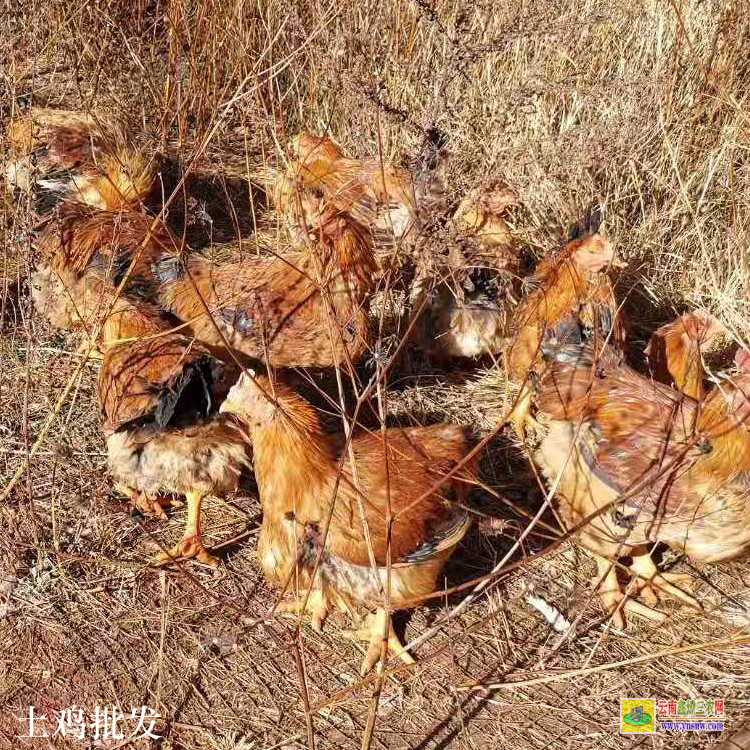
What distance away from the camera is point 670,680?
10.9 feet

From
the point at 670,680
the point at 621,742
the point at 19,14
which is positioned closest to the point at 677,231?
the point at 670,680

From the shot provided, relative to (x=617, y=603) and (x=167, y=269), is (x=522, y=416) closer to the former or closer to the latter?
(x=617, y=603)

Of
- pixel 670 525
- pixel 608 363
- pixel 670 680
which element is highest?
pixel 608 363

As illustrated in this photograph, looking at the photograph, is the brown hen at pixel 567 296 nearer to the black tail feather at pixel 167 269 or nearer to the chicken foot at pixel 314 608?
the chicken foot at pixel 314 608

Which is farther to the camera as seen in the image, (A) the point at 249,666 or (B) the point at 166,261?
(B) the point at 166,261

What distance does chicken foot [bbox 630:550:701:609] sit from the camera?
364 centimetres

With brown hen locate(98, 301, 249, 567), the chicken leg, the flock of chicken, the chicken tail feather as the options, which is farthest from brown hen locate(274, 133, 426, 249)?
the chicken leg

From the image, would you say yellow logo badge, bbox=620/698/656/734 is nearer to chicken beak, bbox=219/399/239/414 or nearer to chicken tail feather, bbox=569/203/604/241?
chicken beak, bbox=219/399/239/414

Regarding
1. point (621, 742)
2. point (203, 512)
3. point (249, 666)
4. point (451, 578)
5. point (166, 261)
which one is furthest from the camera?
point (166, 261)

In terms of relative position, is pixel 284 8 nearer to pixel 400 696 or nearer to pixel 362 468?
pixel 362 468

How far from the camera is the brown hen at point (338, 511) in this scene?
3.01 m

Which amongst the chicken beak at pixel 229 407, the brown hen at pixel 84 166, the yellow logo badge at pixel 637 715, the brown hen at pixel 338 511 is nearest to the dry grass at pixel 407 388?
the yellow logo badge at pixel 637 715

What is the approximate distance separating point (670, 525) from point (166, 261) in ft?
10.3

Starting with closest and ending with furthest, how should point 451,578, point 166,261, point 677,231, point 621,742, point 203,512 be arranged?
point 621,742, point 451,578, point 203,512, point 166,261, point 677,231
